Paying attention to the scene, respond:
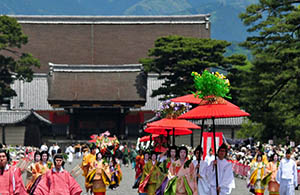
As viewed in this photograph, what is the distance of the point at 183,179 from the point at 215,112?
193cm

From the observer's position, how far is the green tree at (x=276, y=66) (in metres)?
25.0

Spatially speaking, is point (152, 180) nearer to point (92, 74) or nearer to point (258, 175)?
point (258, 175)

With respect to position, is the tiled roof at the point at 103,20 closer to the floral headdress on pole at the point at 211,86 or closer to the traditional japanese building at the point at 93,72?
the traditional japanese building at the point at 93,72

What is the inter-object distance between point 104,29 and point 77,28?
2409mm

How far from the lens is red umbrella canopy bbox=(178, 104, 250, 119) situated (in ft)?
33.6

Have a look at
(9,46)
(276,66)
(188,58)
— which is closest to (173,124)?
(276,66)

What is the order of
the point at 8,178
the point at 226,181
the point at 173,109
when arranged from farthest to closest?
the point at 173,109, the point at 226,181, the point at 8,178

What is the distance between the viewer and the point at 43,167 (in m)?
12.4

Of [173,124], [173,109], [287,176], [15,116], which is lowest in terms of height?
[287,176]

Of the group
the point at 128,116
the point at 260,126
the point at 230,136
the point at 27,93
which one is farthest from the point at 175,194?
the point at 27,93

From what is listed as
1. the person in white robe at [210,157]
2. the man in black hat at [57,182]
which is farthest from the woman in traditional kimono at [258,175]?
the man in black hat at [57,182]

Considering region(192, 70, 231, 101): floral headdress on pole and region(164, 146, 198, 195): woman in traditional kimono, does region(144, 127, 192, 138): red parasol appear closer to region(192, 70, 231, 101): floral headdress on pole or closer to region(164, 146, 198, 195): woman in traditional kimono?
region(164, 146, 198, 195): woman in traditional kimono

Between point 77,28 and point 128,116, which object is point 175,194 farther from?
point 77,28

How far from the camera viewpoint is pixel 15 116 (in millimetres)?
46938
